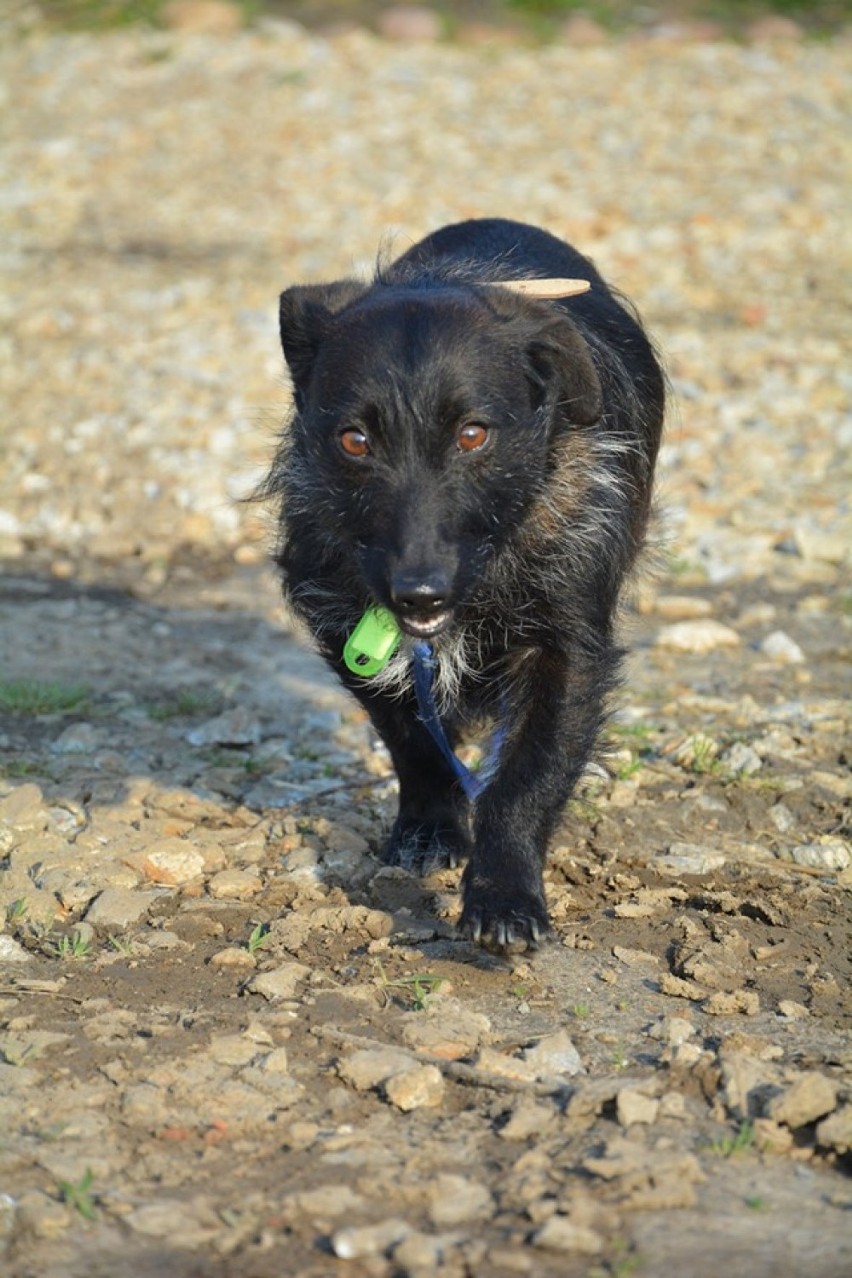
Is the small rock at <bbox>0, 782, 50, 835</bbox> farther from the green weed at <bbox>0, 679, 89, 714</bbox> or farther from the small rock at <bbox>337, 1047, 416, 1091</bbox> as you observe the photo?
the small rock at <bbox>337, 1047, 416, 1091</bbox>

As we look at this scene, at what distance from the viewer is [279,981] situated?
14.1 ft

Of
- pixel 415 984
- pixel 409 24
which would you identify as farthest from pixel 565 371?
pixel 409 24

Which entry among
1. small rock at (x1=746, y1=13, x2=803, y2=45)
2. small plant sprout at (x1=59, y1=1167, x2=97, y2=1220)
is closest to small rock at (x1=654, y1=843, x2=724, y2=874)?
small plant sprout at (x1=59, y1=1167, x2=97, y2=1220)

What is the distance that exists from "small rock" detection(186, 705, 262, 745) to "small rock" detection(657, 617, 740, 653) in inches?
83.4

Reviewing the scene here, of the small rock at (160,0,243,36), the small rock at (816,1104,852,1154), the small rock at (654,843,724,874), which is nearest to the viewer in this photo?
the small rock at (816,1104,852,1154)

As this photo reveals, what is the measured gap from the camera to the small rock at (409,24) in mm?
16547

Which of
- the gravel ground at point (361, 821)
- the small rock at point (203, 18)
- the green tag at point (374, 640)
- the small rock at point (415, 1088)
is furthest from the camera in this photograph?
the small rock at point (203, 18)

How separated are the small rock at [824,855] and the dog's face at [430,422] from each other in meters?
1.52

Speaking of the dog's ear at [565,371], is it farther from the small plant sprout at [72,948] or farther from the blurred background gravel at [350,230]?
the blurred background gravel at [350,230]

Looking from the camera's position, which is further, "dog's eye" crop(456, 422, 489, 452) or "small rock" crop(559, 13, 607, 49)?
"small rock" crop(559, 13, 607, 49)

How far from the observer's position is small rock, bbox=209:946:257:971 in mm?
4449

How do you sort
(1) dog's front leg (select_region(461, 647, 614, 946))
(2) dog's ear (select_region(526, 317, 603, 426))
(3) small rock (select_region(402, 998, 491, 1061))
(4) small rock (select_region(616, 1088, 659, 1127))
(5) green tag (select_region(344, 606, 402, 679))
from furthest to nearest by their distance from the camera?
(5) green tag (select_region(344, 606, 402, 679))
(2) dog's ear (select_region(526, 317, 603, 426))
(1) dog's front leg (select_region(461, 647, 614, 946))
(3) small rock (select_region(402, 998, 491, 1061))
(4) small rock (select_region(616, 1088, 659, 1127))

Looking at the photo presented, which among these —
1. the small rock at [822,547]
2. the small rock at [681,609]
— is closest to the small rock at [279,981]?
the small rock at [681,609]

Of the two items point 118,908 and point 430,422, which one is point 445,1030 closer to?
point 118,908
